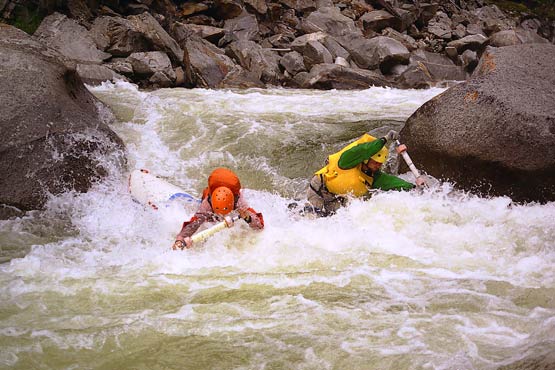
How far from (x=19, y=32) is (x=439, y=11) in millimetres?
16241

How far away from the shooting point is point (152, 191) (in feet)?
20.1

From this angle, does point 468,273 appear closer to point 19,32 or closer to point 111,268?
point 111,268

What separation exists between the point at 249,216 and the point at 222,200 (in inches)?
12.2

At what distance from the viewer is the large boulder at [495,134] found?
625 cm

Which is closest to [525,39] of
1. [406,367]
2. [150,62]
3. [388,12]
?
[388,12]

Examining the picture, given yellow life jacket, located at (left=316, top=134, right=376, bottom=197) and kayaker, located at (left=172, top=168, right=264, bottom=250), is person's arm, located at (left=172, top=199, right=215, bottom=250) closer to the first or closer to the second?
kayaker, located at (left=172, top=168, right=264, bottom=250)

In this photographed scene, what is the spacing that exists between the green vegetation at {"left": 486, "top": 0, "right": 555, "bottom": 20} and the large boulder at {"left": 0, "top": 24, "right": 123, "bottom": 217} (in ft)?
66.3

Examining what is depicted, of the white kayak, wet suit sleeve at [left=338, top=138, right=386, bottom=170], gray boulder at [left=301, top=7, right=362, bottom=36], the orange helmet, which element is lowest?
the white kayak

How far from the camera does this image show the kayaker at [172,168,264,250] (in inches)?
193

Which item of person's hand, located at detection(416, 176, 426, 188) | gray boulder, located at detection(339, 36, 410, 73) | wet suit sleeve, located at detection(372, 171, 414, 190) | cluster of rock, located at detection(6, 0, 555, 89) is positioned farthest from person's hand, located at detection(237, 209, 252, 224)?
gray boulder, located at detection(339, 36, 410, 73)

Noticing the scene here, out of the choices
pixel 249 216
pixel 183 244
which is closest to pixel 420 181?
pixel 249 216

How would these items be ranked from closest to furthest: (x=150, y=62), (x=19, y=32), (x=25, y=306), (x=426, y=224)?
(x=25, y=306) < (x=426, y=224) < (x=19, y=32) < (x=150, y=62)

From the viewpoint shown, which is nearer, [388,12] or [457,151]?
[457,151]

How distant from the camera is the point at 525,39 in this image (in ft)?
63.4
